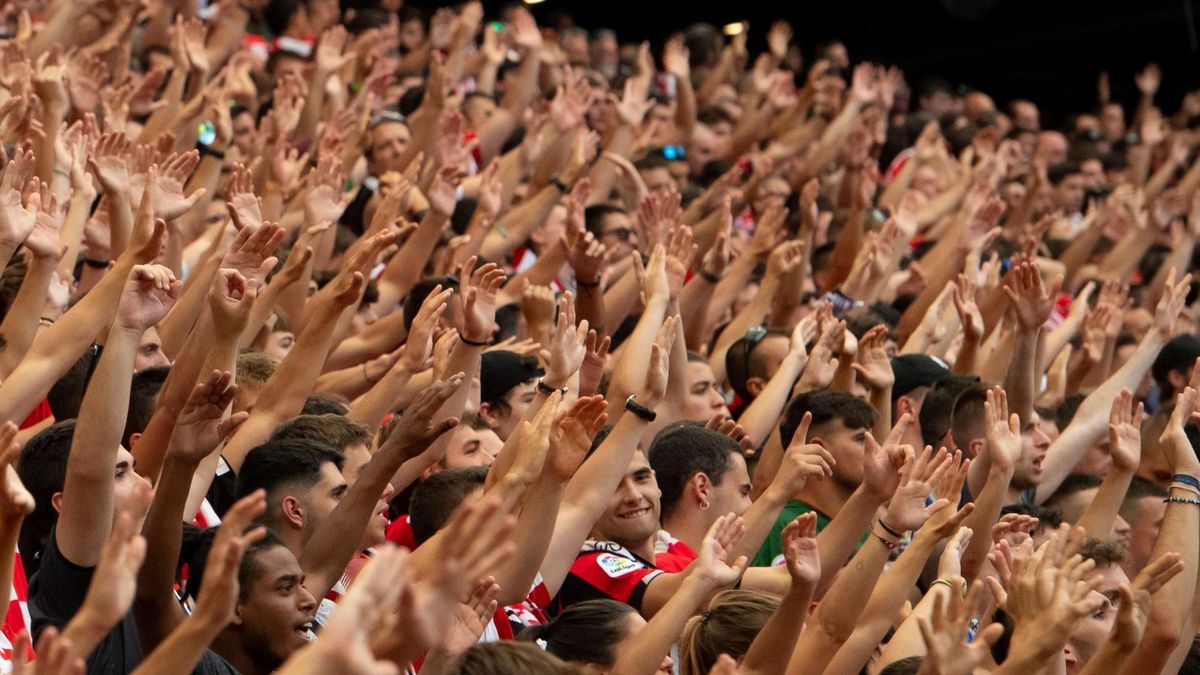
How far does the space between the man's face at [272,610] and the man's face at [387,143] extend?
4.15 metres

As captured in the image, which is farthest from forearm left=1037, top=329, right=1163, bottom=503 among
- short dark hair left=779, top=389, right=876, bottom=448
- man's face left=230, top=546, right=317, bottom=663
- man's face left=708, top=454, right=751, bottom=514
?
man's face left=230, top=546, right=317, bottom=663

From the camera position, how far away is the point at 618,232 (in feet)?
21.4

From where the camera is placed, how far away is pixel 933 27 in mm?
12844

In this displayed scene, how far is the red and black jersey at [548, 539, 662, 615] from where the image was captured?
366cm

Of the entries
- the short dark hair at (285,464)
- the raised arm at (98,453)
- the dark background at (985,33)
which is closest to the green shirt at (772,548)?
the short dark hair at (285,464)

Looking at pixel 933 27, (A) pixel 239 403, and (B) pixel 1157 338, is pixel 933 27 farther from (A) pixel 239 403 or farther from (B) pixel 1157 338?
(A) pixel 239 403

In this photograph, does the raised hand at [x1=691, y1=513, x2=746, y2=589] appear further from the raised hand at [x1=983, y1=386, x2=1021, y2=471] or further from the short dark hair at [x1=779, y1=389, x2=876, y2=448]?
the short dark hair at [x1=779, y1=389, x2=876, y2=448]

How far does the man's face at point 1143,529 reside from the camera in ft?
15.6

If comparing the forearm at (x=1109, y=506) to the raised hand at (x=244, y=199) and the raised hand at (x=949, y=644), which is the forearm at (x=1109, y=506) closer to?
the raised hand at (x=949, y=644)

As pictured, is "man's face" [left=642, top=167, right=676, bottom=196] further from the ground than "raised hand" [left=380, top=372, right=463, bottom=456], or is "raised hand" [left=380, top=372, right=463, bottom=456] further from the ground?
"raised hand" [left=380, top=372, right=463, bottom=456]

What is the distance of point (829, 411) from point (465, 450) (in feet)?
3.41

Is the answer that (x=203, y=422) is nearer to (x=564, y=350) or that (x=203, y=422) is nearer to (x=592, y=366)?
(x=564, y=350)

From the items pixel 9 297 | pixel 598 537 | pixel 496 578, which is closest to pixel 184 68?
pixel 9 297

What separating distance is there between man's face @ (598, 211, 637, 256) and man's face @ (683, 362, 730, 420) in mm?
1497
